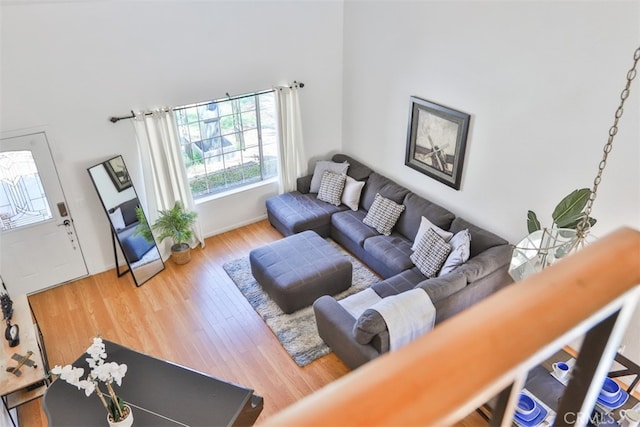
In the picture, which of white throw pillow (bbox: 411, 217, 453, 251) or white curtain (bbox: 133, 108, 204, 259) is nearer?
white throw pillow (bbox: 411, 217, 453, 251)

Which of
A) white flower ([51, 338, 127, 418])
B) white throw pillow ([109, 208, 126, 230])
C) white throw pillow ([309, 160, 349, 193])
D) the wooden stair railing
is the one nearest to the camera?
the wooden stair railing

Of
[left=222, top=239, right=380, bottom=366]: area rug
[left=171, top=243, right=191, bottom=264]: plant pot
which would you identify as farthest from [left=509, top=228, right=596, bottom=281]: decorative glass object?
[left=171, top=243, right=191, bottom=264]: plant pot

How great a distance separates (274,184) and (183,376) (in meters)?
4.01

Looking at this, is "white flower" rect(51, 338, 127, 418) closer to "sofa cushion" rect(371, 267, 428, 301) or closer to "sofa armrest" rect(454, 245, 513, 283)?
"sofa cushion" rect(371, 267, 428, 301)

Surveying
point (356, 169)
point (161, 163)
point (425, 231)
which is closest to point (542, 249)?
point (425, 231)

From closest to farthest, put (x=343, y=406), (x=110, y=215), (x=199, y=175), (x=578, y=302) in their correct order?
1. (x=343, y=406)
2. (x=578, y=302)
3. (x=110, y=215)
4. (x=199, y=175)

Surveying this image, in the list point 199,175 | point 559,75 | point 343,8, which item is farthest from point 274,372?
point 343,8

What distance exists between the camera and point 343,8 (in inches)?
253

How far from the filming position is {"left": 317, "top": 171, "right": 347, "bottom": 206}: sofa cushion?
6535mm

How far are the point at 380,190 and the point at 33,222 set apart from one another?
4.07m

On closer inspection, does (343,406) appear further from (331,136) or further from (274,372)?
(331,136)

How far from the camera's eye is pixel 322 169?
22.4 ft

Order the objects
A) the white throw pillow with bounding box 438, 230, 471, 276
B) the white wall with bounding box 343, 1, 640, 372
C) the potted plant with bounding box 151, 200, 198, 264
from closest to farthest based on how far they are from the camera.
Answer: the white wall with bounding box 343, 1, 640, 372, the white throw pillow with bounding box 438, 230, 471, 276, the potted plant with bounding box 151, 200, 198, 264

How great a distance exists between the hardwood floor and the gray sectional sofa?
1.84 ft
